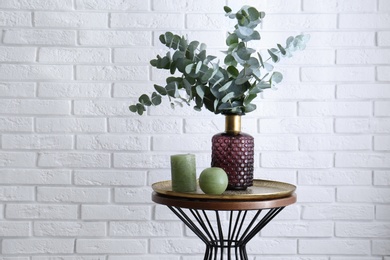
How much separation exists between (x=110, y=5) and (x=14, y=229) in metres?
0.98

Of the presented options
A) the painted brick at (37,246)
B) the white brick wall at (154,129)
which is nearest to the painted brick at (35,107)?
the white brick wall at (154,129)

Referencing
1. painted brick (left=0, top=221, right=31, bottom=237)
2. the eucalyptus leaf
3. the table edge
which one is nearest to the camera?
the table edge

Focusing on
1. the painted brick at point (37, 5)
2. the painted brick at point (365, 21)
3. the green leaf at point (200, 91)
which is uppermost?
the painted brick at point (37, 5)

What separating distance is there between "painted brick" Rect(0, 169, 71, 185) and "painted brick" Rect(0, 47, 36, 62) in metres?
0.45

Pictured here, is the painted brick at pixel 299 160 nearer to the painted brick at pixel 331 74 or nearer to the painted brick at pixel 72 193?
the painted brick at pixel 331 74

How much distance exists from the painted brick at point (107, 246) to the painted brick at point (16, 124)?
500mm

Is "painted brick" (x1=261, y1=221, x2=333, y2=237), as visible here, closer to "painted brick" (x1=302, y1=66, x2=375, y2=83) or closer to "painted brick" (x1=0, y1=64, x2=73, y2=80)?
"painted brick" (x1=302, y1=66, x2=375, y2=83)

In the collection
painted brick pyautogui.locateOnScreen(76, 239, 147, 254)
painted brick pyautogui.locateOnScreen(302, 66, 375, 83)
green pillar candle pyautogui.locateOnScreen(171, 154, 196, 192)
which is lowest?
painted brick pyautogui.locateOnScreen(76, 239, 147, 254)

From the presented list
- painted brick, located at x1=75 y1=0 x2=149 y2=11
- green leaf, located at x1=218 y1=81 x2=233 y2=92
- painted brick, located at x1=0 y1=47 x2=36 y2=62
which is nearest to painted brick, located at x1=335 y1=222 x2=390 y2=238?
green leaf, located at x1=218 y1=81 x2=233 y2=92

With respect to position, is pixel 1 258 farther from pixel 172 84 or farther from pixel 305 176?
pixel 305 176

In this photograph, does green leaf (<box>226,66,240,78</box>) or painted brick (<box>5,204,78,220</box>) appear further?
painted brick (<box>5,204,78,220</box>)

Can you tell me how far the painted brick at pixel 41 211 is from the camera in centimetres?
218

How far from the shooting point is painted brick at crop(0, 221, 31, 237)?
2.18m

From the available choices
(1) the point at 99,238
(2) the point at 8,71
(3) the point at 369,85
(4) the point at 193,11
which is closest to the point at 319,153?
(3) the point at 369,85
